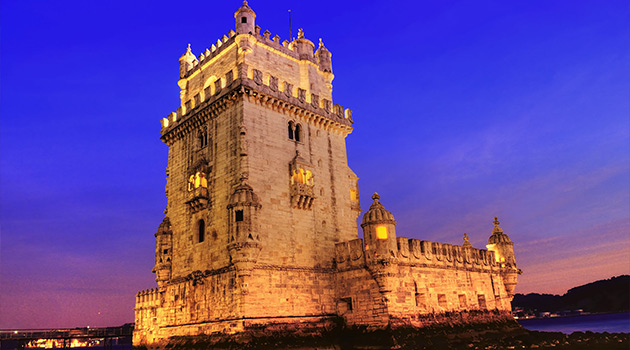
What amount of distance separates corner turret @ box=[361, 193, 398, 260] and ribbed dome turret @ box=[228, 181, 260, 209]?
7.53 m

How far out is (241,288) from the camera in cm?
2658

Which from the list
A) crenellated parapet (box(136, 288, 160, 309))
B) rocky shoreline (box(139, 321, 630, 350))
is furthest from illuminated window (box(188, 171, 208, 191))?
rocky shoreline (box(139, 321, 630, 350))

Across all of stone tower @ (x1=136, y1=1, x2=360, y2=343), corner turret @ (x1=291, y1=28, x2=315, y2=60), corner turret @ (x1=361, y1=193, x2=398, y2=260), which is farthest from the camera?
corner turret @ (x1=291, y1=28, x2=315, y2=60)

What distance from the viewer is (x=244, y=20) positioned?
1331 inches

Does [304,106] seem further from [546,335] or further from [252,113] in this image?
[546,335]

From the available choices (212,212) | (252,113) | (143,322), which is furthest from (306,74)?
(143,322)

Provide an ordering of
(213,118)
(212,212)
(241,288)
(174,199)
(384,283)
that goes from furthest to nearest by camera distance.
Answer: (174,199)
(213,118)
(212,212)
(384,283)
(241,288)

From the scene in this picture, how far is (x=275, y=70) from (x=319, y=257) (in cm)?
1460

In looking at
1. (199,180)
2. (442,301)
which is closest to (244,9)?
(199,180)

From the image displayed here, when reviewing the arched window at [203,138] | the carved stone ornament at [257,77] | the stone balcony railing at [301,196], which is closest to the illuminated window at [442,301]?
the stone balcony railing at [301,196]

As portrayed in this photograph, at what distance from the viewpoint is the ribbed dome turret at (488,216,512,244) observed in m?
43.4

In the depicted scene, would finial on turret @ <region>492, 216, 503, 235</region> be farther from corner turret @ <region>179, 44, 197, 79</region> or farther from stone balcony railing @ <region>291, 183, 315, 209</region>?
corner turret @ <region>179, 44, 197, 79</region>

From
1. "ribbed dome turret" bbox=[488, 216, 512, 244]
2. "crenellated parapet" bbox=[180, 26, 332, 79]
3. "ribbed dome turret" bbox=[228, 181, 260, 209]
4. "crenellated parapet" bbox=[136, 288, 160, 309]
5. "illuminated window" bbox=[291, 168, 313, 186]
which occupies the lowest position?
"crenellated parapet" bbox=[136, 288, 160, 309]

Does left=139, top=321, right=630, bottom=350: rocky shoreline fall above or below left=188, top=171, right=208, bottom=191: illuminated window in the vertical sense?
below
